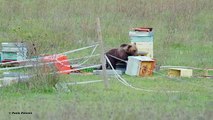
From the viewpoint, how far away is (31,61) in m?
13.6

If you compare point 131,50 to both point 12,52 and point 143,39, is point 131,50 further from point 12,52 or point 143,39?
point 12,52

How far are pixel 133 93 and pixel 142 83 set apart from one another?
147 centimetres

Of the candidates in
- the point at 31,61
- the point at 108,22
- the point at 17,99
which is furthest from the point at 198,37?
the point at 17,99

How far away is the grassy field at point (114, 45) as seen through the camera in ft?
34.6

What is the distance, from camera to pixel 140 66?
15102mm

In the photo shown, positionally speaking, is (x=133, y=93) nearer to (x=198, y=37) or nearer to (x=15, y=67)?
(x=15, y=67)

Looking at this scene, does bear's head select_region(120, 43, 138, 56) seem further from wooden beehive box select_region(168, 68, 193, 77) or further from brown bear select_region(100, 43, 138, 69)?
wooden beehive box select_region(168, 68, 193, 77)

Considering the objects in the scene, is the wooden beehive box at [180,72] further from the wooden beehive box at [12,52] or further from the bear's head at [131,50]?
the wooden beehive box at [12,52]

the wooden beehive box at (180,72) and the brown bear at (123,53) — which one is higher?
the brown bear at (123,53)

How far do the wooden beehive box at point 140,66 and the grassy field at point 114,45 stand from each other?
23 centimetres

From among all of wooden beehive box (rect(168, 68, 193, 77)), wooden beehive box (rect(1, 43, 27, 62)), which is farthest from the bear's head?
wooden beehive box (rect(1, 43, 27, 62))

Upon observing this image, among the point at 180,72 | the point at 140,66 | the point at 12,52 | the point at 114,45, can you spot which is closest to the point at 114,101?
the point at 140,66

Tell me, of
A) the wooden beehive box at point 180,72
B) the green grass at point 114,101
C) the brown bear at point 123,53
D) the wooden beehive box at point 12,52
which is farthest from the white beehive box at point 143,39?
the wooden beehive box at point 12,52

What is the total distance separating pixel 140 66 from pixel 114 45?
4.55m
